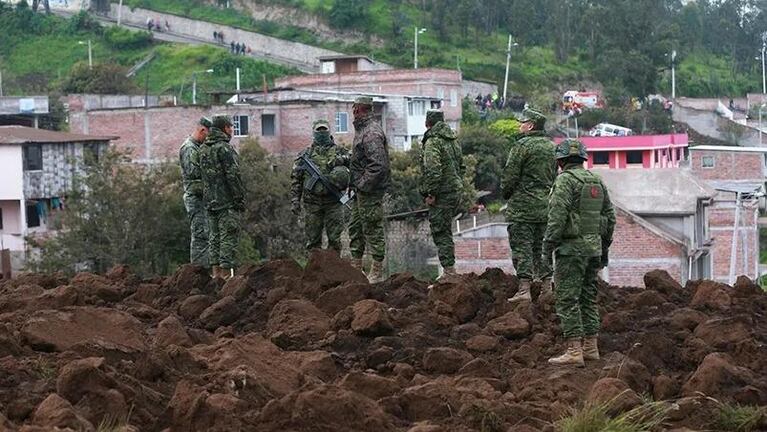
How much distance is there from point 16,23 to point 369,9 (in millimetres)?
24764

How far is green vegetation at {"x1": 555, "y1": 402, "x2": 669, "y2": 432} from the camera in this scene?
871 cm

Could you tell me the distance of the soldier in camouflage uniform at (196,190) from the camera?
16719 millimetres

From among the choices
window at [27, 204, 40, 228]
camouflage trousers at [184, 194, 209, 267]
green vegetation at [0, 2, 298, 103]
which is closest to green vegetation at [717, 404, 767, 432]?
camouflage trousers at [184, 194, 209, 267]

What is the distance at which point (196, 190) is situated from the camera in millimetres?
16969

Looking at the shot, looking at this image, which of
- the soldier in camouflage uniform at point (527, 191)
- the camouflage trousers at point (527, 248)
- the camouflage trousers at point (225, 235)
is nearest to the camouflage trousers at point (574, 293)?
the soldier in camouflage uniform at point (527, 191)

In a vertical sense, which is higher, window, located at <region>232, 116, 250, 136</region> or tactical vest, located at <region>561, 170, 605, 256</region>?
window, located at <region>232, 116, 250, 136</region>

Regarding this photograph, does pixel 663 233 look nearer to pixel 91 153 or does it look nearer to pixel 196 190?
pixel 91 153

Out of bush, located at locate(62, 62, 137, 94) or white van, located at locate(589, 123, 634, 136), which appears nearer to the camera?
white van, located at locate(589, 123, 634, 136)

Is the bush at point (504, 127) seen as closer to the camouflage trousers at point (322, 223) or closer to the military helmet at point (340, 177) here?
the camouflage trousers at point (322, 223)

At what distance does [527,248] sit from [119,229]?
31.9 m

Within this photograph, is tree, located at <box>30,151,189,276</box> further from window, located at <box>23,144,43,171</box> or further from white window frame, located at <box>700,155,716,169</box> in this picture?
white window frame, located at <box>700,155,716,169</box>

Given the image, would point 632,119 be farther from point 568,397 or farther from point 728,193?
point 568,397

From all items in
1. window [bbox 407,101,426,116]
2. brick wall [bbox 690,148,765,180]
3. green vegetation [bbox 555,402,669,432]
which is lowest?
brick wall [bbox 690,148,765,180]

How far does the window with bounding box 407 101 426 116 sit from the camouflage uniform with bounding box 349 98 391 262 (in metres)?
56.2
